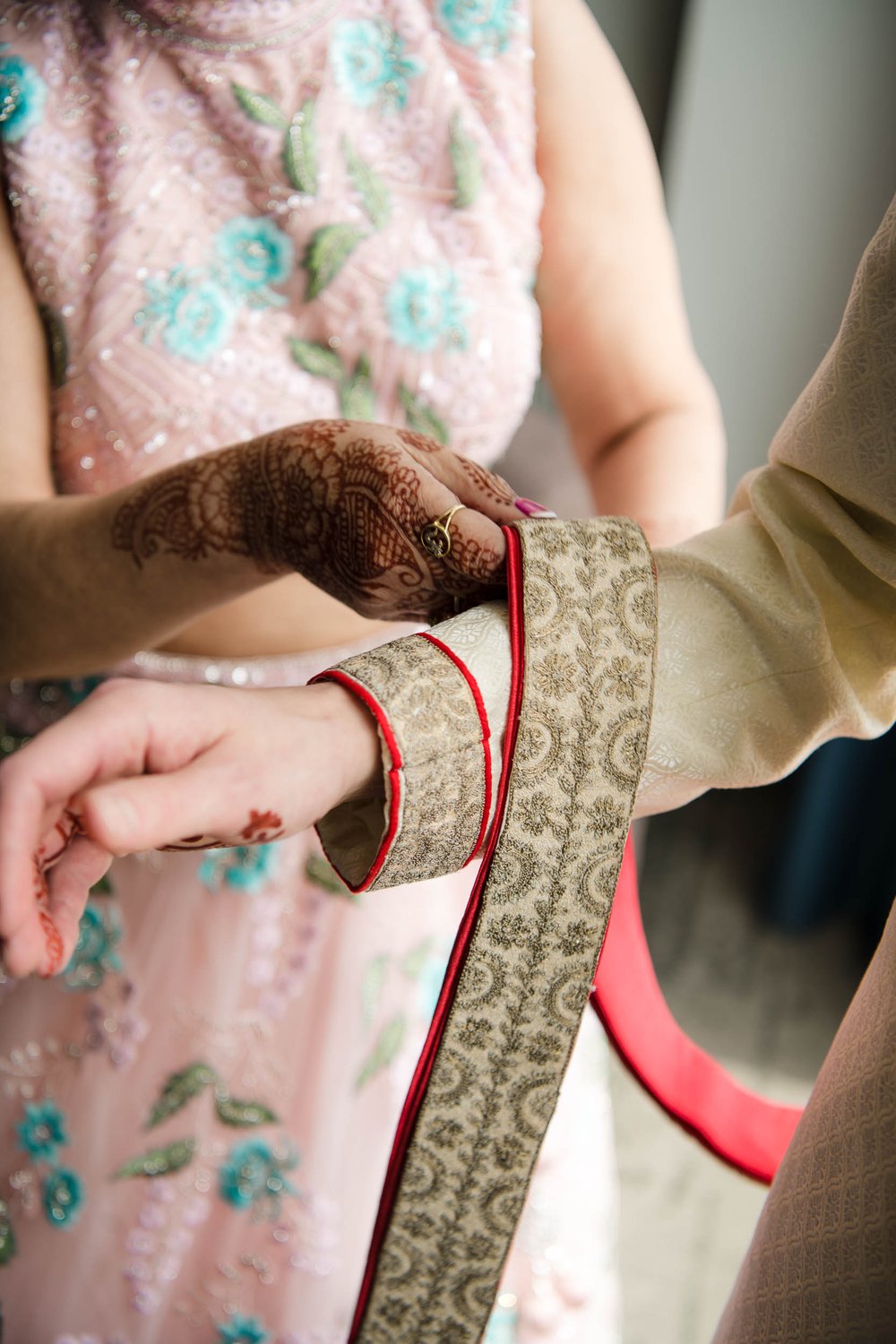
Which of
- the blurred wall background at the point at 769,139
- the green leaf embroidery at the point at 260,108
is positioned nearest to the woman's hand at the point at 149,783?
the green leaf embroidery at the point at 260,108

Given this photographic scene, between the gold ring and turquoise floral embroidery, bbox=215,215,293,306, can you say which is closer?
the gold ring

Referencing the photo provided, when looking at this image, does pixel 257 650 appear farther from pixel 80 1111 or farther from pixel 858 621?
pixel 858 621

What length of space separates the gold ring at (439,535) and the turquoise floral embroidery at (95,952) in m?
0.36

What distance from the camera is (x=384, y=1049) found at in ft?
2.03

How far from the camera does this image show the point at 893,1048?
0.30m

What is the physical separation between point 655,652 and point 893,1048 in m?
0.14

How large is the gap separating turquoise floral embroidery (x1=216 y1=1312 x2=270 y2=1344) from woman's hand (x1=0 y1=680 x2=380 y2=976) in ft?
1.41

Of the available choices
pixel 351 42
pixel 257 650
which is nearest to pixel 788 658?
pixel 257 650

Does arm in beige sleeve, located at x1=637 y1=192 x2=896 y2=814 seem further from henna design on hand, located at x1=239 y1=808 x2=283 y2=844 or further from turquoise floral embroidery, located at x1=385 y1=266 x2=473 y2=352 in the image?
turquoise floral embroidery, located at x1=385 y1=266 x2=473 y2=352

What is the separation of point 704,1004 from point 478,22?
1297 mm

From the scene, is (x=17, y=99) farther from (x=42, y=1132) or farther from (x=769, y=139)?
(x=769, y=139)

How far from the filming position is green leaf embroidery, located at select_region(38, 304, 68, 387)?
0.58 meters

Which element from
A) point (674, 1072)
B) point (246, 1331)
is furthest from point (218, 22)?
point (246, 1331)

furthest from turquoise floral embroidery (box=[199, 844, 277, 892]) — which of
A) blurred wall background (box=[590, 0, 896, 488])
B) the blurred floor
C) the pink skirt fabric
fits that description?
blurred wall background (box=[590, 0, 896, 488])
